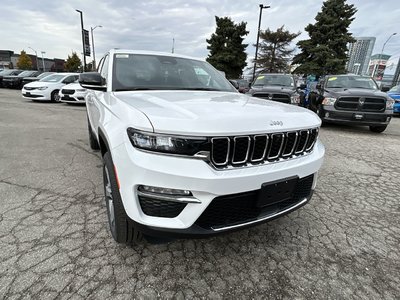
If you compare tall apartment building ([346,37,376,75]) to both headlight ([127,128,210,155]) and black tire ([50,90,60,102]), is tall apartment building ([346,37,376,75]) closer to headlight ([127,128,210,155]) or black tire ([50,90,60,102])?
black tire ([50,90,60,102])

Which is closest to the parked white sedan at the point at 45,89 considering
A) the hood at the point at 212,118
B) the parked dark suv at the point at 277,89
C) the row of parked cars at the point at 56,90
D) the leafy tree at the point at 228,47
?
the row of parked cars at the point at 56,90

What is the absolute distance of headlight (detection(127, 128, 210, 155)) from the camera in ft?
4.89

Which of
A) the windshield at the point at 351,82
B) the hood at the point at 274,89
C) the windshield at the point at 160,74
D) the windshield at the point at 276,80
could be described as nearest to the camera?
the windshield at the point at 160,74

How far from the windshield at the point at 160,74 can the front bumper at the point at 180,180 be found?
1.25 m

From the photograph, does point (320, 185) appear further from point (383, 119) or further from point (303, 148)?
point (383, 119)

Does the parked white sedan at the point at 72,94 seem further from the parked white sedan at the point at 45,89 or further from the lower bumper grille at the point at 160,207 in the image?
the lower bumper grille at the point at 160,207

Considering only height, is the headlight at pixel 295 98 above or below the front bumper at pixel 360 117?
above

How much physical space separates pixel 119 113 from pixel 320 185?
3083 mm

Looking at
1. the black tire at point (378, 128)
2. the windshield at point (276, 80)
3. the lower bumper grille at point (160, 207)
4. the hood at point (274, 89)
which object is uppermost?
the windshield at point (276, 80)

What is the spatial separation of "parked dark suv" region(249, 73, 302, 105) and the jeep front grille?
21.1 ft

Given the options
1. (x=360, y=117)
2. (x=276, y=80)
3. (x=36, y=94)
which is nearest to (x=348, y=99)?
(x=360, y=117)

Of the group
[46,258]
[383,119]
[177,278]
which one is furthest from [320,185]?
[383,119]

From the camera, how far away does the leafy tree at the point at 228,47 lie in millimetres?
36088

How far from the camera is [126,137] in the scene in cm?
159
